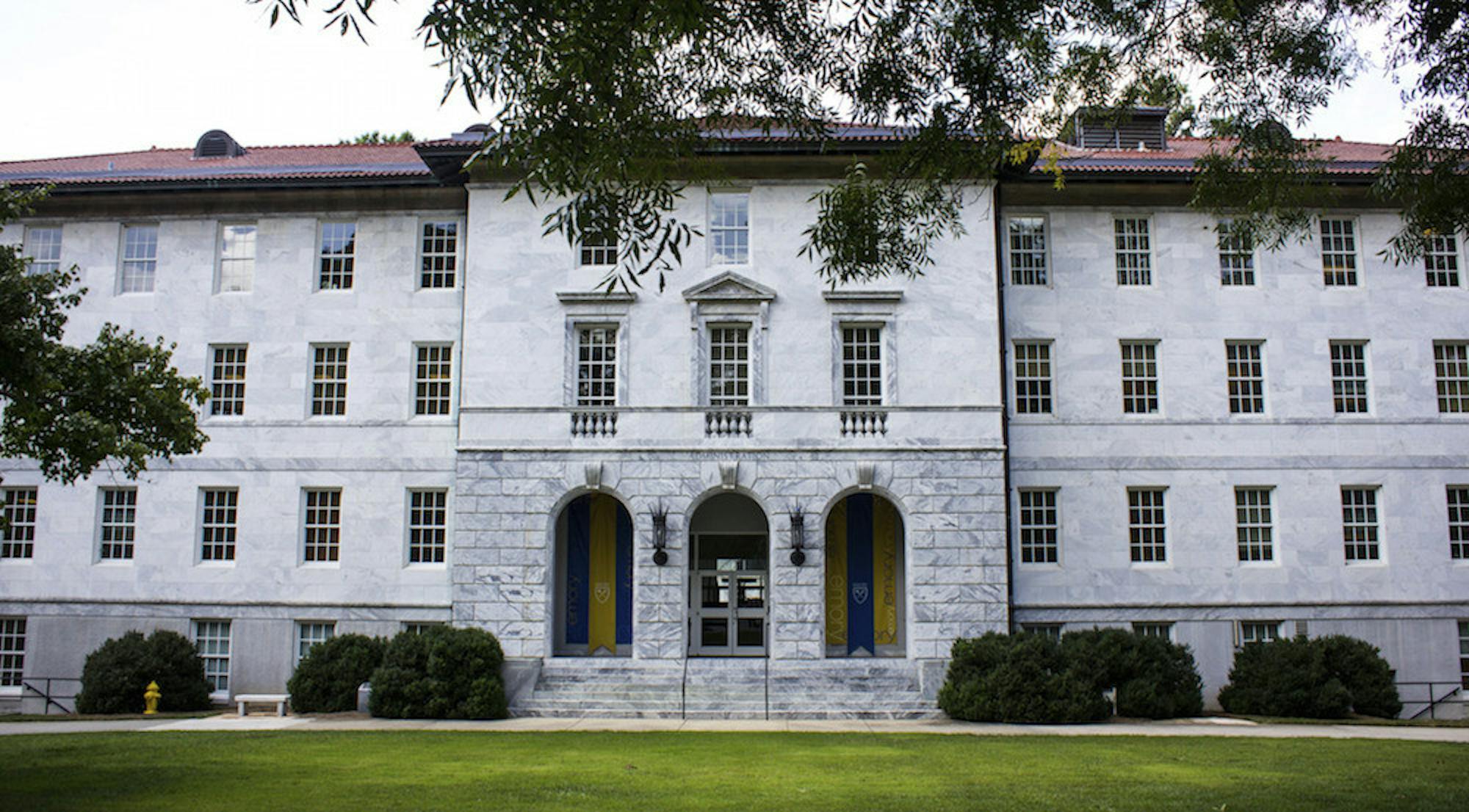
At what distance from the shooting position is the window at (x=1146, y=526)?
81.0 ft

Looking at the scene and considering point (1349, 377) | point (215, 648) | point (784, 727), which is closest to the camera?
point (784, 727)

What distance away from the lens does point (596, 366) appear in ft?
80.4

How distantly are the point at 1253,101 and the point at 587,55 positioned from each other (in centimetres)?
736

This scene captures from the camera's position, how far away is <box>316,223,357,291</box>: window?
1025 inches

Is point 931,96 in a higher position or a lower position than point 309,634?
higher

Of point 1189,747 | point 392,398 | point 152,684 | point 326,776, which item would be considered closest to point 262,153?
point 392,398

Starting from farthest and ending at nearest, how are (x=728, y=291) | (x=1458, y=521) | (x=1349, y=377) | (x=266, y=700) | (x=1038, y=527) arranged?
(x=1349, y=377) < (x=1458, y=521) < (x=1038, y=527) < (x=728, y=291) < (x=266, y=700)

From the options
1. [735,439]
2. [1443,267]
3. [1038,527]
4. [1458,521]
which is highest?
[1443,267]

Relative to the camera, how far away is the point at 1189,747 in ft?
53.8

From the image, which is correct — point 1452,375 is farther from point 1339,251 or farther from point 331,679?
point 331,679

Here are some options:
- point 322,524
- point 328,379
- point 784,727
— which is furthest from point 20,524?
point 784,727

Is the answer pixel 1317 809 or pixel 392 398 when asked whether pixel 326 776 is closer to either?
pixel 1317 809

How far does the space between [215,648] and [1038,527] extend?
731 inches

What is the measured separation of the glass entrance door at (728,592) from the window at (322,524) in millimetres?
8121
